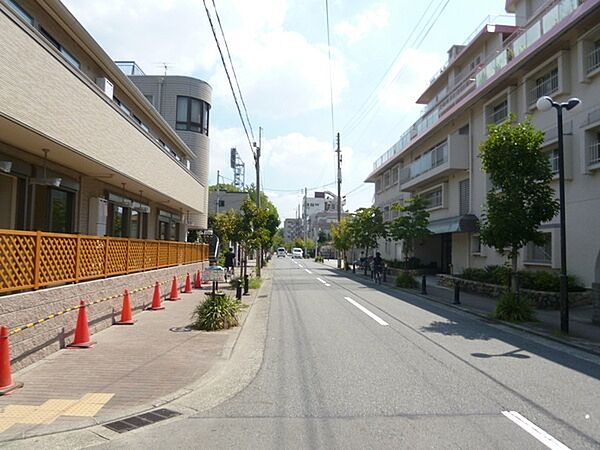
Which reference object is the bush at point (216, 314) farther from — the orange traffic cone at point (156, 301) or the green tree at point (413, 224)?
the green tree at point (413, 224)

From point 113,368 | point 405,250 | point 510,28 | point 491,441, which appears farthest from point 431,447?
point 510,28

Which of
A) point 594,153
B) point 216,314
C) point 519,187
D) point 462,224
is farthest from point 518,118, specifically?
point 216,314

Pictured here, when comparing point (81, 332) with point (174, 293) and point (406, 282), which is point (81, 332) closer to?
point (174, 293)

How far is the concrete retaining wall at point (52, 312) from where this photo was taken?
6.96 m

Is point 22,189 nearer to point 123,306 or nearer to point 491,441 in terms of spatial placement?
point 123,306

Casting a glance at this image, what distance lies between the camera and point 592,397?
6.26 metres

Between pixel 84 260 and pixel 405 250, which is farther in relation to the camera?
pixel 405 250

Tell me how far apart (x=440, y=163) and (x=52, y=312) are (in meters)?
25.2

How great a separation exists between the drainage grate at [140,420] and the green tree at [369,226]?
28.9 metres

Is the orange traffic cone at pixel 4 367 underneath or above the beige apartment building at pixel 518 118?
underneath

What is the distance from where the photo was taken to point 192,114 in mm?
28344

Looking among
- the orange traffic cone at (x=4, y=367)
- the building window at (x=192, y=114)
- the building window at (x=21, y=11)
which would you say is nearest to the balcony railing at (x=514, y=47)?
Result: the building window at (x=192, y=114)

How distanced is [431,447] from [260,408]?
6.96 ft

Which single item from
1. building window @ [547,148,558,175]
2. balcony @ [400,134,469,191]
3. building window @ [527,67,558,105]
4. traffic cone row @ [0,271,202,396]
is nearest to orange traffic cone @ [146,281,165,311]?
traffic cone row @ [0,271,202,396]
